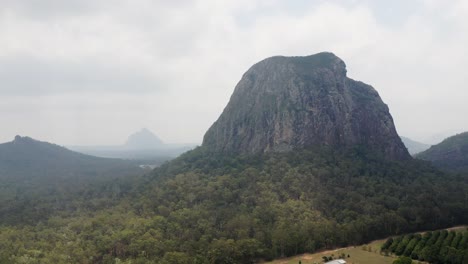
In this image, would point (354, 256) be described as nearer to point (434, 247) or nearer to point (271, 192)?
point (434, 247)

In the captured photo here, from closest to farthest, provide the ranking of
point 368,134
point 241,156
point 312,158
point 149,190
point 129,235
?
point 129,235 → point 149,190 → point 312,158 → point 241,156 → point 368,134

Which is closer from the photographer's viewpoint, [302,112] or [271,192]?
[271,192]

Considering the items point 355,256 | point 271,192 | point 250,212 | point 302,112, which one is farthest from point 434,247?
point 302,112

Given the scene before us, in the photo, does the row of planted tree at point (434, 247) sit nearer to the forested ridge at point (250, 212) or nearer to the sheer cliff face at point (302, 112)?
the forested ridge at point (250, 212)

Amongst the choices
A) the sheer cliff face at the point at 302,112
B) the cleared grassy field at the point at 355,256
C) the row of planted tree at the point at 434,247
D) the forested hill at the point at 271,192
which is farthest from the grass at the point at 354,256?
the sheer cliff face at the point at 302,112

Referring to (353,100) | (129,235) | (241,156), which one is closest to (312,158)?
(241,156)

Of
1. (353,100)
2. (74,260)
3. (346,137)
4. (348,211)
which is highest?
(353,100)

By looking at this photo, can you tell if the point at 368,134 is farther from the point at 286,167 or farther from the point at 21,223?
the point at 21,223
